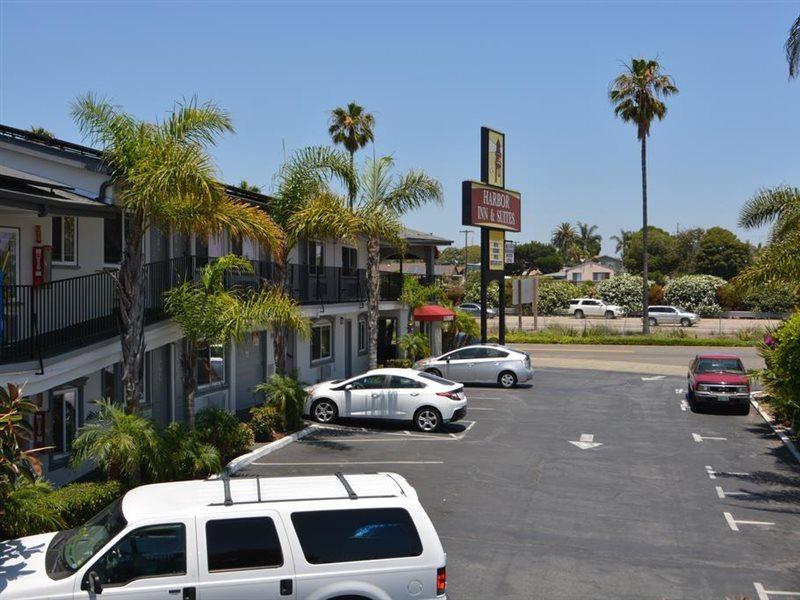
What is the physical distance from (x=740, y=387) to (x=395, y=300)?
13.9 metres

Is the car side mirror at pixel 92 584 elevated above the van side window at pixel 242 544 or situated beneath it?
situated beneath

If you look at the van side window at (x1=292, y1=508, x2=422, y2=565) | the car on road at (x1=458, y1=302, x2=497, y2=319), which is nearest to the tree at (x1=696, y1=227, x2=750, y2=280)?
the car on road at (x1=458, y1=302, x2=497, y2=319)

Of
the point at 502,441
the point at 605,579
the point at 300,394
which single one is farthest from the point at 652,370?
the point at 605,579

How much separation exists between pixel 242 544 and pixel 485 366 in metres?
21.6

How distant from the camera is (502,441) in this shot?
19.3m

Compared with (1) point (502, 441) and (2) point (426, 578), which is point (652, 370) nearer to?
(1) point (502, 441)

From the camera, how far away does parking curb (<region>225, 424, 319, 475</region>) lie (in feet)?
52.0

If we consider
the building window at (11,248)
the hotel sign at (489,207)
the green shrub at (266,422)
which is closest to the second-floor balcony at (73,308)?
the building window at (11,248)

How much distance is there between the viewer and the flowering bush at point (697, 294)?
7069 cm

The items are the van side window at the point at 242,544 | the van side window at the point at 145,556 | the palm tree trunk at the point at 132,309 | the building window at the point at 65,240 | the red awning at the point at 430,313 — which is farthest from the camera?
the red awning at the point at 430,313

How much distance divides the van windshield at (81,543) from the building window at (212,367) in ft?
39.3

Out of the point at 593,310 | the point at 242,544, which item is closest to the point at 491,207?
the point at 242,544

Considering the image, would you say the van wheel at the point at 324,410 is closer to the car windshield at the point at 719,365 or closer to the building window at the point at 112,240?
the building window at the point at 112,240

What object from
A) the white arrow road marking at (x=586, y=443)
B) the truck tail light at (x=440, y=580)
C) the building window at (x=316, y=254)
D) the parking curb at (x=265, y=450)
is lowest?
the white arrow road marking at (x=586, y=443)
